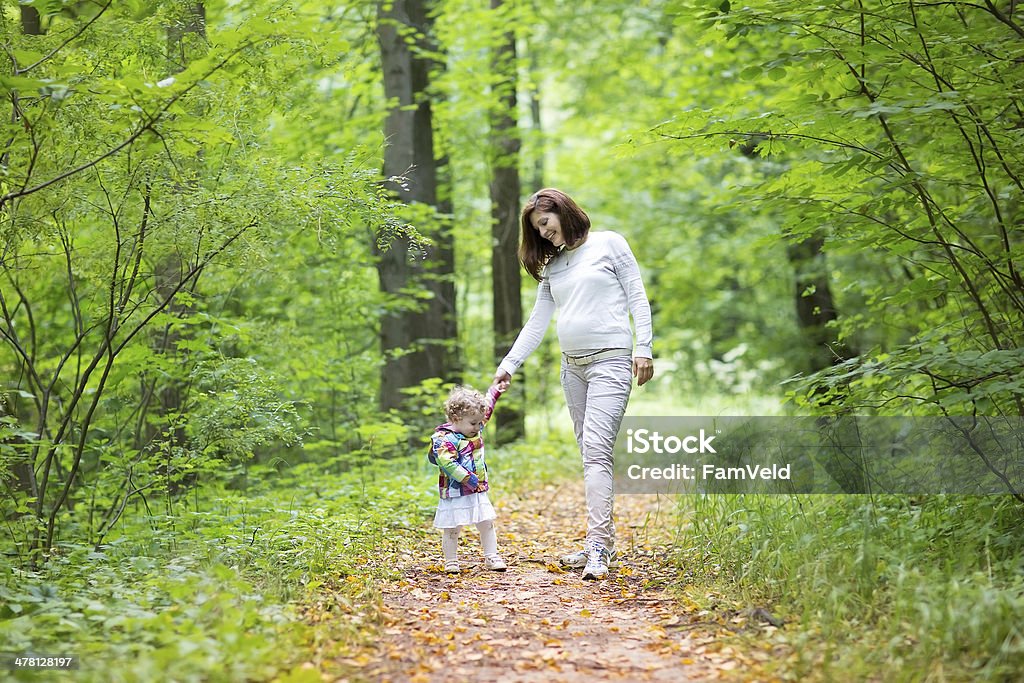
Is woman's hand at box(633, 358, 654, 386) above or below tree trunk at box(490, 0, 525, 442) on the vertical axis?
below

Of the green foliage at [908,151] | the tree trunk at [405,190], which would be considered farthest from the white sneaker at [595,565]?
the tree trunk at [405,190]

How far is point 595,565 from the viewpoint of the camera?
515 cm

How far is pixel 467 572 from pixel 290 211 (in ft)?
7.60

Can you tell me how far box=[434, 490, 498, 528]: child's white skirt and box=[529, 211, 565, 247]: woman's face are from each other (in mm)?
1522

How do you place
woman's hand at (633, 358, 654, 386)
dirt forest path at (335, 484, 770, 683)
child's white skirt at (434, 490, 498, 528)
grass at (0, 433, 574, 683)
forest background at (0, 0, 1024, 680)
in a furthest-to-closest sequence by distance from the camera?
child's white skirt at (434, 490, 498, 528)
woman's hand at (633, 358, 654, 386)
forest background at (0, 0, 1024, 680)
dirt forest path at (335, 484, 770, 683)
grass at (0, 433, 574, 683)

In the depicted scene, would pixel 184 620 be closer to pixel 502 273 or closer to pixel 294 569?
pixel 294 569

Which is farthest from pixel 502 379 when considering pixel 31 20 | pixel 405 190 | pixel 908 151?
pixel 405 190

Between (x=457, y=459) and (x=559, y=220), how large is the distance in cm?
147

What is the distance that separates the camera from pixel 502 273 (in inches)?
459

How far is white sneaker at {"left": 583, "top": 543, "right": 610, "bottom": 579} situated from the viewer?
5137 millimetres

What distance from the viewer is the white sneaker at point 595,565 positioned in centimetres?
514

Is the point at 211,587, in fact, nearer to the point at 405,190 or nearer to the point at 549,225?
the point at 549,225

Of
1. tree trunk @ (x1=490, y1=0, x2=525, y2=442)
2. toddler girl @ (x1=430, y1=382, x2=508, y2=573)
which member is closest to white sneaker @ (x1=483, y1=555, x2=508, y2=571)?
toddler girl @ (x1=430, y1=382, x2=508, y2=573)

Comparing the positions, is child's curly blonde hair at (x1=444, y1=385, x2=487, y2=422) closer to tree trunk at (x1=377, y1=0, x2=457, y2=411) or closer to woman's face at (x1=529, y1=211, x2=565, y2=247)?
woman's face at (x1=529, y1=211, x2=565, y2=247)
